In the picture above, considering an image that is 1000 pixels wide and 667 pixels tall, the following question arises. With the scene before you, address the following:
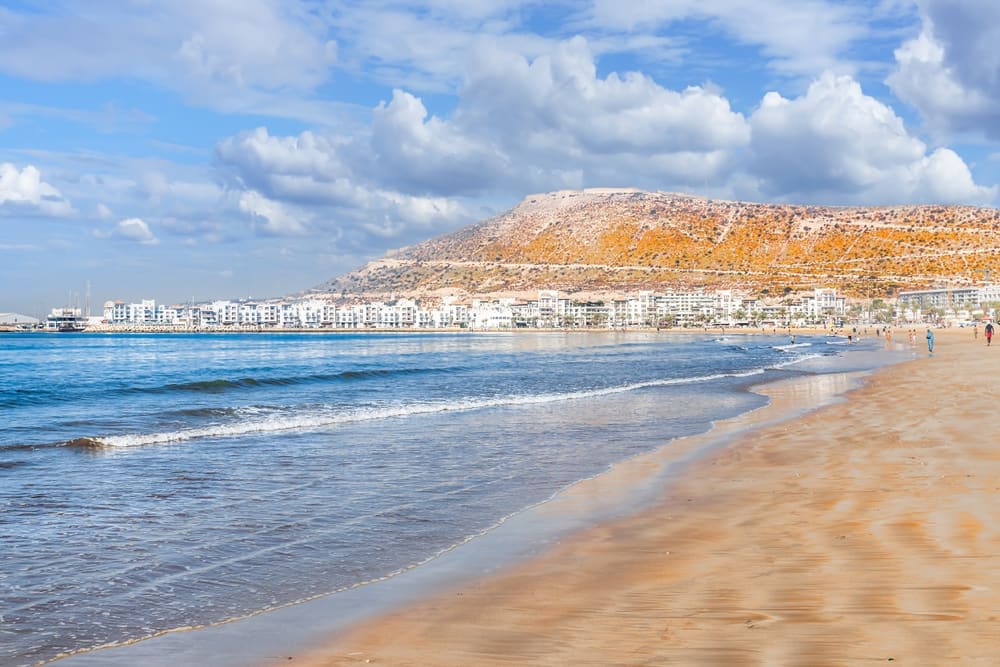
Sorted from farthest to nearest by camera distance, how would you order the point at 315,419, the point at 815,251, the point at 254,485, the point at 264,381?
the point at 815,251, the point at 264,381, the point at 315,419, the point at 254,485

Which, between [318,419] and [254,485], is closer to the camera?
[254,485]

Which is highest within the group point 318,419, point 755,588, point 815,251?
point 815,251

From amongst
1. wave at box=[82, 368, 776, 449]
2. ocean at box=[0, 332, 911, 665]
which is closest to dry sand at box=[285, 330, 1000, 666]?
ocean at box=[0, 332, 911, 665]

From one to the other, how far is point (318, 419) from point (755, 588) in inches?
567

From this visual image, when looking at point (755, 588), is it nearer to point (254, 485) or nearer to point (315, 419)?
point (254, 485)

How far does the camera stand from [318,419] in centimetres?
1855

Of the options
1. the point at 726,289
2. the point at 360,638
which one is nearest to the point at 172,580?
the point at 360,638

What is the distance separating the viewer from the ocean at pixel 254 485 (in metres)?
6.00

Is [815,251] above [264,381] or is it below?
above

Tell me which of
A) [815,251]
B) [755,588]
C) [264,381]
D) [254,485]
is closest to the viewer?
[755,588]

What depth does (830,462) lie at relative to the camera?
11.0 m

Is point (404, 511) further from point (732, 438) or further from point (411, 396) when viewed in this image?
point (411, 396)

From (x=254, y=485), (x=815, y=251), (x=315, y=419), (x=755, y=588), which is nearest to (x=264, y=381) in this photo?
(x=315, y=419)

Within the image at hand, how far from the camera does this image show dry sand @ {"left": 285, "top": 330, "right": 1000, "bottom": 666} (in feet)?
14.3
